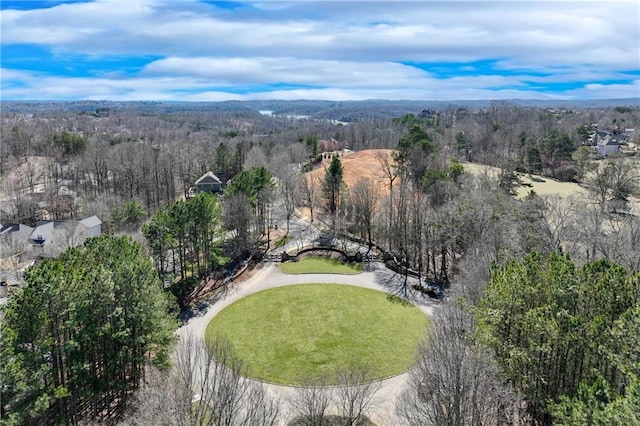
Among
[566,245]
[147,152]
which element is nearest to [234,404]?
[566,245]

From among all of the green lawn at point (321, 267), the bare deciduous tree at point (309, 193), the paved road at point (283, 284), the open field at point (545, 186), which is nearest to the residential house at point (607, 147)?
the open field at point (545, 186)

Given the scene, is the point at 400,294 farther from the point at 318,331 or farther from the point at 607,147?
the point at 607,147

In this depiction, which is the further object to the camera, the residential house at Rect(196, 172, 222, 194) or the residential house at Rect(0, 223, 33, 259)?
the residential house at Rect(196, 172, 222, 194)

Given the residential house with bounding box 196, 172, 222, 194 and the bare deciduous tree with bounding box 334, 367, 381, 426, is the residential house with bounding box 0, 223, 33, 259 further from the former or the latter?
the bare deciduous tree with bounding box 334, 367, 381, 426

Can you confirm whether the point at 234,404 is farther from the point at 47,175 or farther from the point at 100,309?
the point at 47,175

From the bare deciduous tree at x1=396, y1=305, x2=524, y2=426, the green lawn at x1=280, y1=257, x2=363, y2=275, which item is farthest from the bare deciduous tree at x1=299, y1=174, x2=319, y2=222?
the bare deciduous tree at x1=396, y1=305, x2=524, y2=426
